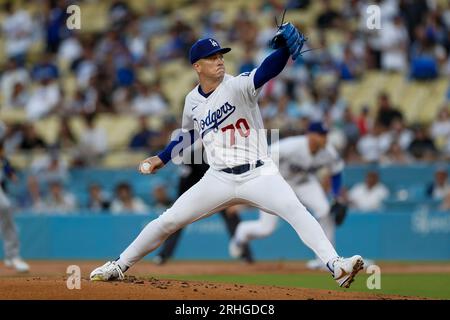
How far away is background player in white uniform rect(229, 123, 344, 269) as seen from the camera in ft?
44.1

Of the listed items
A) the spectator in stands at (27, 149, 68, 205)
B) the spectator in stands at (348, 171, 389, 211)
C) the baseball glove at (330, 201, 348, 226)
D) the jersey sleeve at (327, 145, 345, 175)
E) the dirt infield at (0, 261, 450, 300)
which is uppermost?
the spectator in stands at (27, 149, 68, 205)

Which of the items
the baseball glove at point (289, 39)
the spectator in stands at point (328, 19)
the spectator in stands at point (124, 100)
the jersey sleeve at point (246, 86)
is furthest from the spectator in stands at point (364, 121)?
the baseball glove at point (289, 39)

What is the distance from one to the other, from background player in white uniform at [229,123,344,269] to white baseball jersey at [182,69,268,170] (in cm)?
466

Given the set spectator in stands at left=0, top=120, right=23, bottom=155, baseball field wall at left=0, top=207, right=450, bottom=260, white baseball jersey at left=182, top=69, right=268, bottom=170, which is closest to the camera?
white baseball jersey at left=182, top=69, right=268, bottom=170

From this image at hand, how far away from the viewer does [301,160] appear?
535 inches

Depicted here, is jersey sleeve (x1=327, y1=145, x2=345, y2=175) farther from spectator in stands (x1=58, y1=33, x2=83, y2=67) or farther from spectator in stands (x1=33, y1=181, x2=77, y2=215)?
spectator in stands (x1=58, y1=33, x2=83, y2=67)

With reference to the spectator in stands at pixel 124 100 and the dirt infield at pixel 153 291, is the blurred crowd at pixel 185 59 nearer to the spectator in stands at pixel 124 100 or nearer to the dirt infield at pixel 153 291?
the spectator in stands at pixel 124 100

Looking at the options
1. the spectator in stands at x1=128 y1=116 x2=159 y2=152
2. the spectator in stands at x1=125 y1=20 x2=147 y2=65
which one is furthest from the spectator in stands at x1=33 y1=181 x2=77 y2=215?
the spectator in stands at x1=125 y1=20 x2=147 y2=65

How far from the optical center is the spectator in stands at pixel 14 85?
2100cm

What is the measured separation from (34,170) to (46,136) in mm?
1821

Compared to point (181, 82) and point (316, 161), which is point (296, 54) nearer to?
point (316, 161)

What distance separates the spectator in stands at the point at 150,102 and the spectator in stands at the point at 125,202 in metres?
2.79
